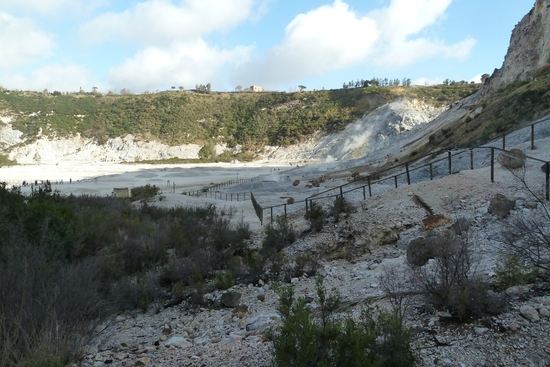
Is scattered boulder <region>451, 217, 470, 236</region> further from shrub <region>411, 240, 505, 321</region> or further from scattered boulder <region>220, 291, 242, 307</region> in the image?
scattered boulder <region>220, 291, 242, 307</region>

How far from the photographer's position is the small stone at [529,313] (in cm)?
399

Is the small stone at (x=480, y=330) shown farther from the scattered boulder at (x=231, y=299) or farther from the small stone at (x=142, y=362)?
the scattered boulder at (x=231, y=299)

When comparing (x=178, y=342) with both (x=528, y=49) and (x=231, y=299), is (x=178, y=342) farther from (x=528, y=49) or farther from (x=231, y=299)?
(x=528, y=49)

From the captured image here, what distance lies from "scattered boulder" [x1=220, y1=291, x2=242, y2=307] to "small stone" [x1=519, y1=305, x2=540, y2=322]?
446 centimetres

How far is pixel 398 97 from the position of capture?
298 feet

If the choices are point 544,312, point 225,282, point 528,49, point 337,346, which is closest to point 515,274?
point 544,312

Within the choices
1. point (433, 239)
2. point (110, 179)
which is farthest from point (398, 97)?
point (433, 239)

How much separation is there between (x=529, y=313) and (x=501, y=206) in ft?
16.5

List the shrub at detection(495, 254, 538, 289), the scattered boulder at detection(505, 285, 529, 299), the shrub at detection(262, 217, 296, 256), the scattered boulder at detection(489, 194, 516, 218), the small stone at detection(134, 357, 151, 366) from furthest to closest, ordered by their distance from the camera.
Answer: the shrub at detection(262, 217, 296, 256) < the scattered boulder at detection(489, 194, 516, 218) < the shrub at detection(495, 254, 538, 289) < the small stone at detection(134, 357, 151, 366) < the scattered boulder at detection(505, 285, 529, 299)

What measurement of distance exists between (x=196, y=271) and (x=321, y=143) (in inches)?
3036

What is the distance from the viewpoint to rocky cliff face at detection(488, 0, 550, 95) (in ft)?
128

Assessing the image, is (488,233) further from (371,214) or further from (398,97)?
(398,97)

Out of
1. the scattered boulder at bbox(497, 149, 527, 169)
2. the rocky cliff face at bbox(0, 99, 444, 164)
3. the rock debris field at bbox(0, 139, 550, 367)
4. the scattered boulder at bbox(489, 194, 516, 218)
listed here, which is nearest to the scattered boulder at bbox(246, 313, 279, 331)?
the rock debris field at bbox(0, 139, 550, 367)

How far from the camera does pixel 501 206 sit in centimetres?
845
